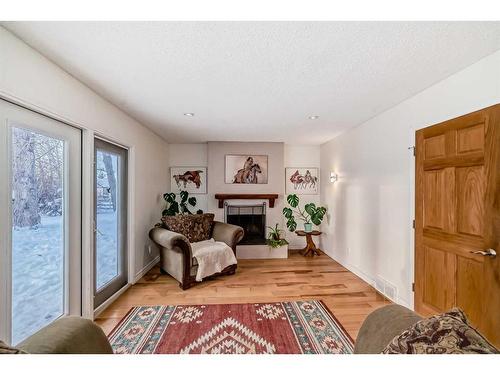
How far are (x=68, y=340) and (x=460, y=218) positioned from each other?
8.31 ft

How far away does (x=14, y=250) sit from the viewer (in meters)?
1.49

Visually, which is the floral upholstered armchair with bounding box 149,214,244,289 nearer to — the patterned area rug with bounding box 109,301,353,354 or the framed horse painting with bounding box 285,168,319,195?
the patterned area rug with bounding box 109,301,353,354

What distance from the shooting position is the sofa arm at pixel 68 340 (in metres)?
0.89

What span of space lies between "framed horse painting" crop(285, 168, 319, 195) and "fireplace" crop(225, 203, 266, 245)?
2.53 ft

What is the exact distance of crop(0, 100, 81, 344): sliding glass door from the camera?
143 cm

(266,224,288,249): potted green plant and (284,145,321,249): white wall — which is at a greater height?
(284,145,321,249): white wall

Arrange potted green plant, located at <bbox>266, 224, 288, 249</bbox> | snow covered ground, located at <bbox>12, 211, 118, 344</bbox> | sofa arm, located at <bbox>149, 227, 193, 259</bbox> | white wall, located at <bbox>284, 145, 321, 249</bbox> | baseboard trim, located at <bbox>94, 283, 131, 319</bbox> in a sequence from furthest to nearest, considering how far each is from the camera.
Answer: white wall, located at <bbox>284, 145, 321, 249</bbox> < potted green plant, located at <bbox>266, 224, 288, 249</bbox> < sofa arm, located at <bbox>149, 227, 193, 259</bbox> < baseboard trim, located at <bbox>94, 283, 131, 319</bbox> < snow covered ground, located at <bbox>12, 211, 118, 344</bbox>

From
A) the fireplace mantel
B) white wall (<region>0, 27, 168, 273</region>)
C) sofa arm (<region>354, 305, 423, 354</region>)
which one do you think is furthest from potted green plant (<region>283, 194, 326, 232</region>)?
sofa arm (<region>354, 305, 423, 354</region>)

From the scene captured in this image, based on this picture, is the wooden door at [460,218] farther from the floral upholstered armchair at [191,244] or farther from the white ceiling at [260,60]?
the floral upholstered armchair at [191,244]

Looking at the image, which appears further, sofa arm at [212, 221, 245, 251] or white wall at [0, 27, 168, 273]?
sofa arm at [212, 221, 245, 251]

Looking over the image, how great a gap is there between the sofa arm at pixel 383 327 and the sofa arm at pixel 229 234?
2588 millimetres

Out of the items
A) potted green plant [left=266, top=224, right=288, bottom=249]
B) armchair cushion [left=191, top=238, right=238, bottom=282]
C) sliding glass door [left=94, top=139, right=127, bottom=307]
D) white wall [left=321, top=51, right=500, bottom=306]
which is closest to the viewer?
white wall [left=321, top=51, right=500, bottom=306]

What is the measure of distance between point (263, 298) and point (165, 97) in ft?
8.31
